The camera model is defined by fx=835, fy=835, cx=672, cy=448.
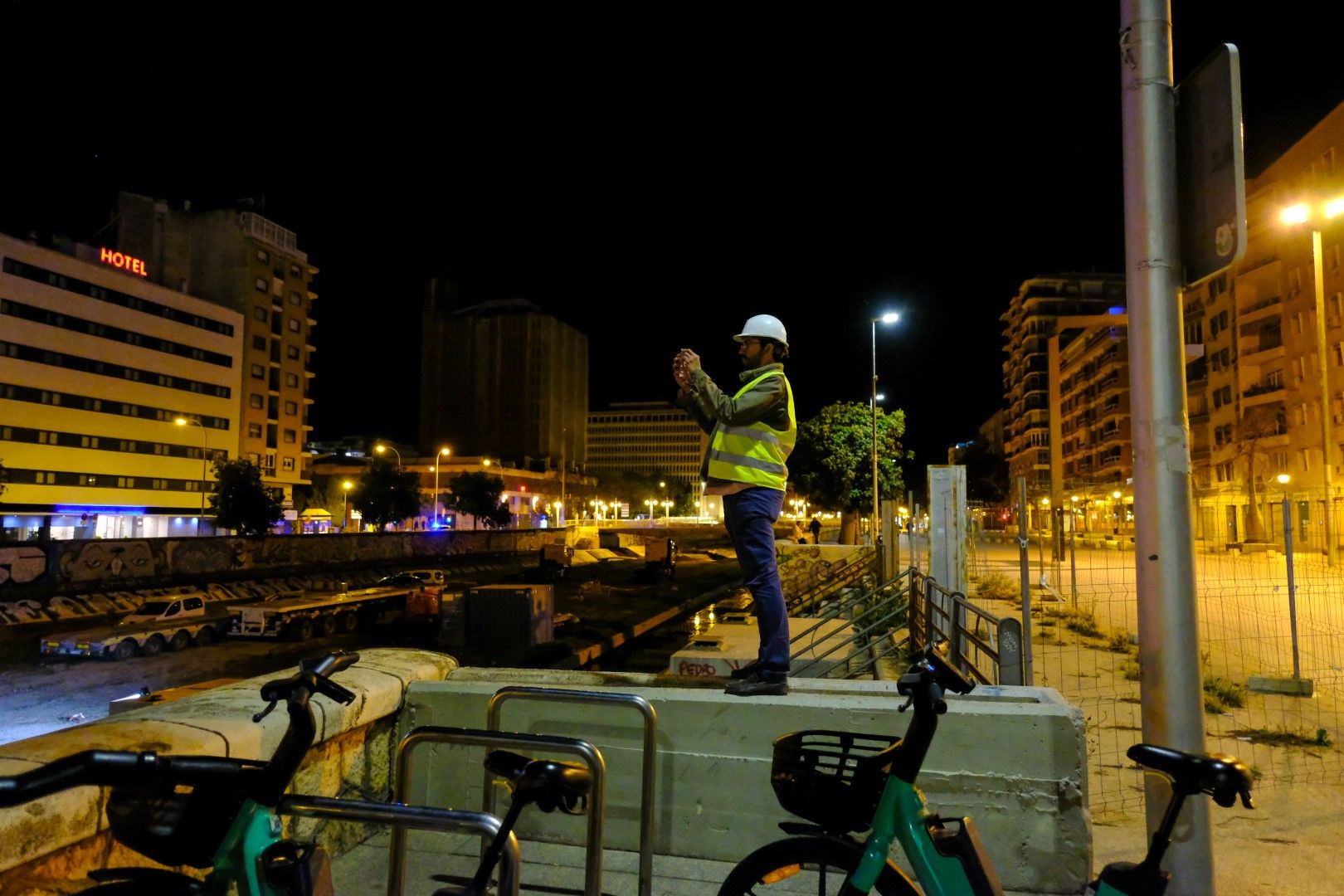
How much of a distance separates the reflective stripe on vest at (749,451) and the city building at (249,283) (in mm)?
77322

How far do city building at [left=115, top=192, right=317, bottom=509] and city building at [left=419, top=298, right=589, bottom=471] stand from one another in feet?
231

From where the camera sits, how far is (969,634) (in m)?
6.22

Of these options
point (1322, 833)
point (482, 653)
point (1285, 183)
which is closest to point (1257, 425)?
point (1285, 183)

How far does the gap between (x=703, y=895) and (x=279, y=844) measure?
194 cm

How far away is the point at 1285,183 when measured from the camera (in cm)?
4747

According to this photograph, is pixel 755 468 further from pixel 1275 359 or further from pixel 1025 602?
pixel 1275 359

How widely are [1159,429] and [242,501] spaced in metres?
55.5

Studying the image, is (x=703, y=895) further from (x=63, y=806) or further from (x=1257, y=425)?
(x=1257, y=425)

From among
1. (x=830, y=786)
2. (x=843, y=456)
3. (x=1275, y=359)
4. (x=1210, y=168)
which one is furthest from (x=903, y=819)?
(x=1275, y=359)

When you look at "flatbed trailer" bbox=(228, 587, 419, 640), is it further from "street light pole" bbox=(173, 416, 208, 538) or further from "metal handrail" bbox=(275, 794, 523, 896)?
"street light pole" bbox=(173, 416, 208, 538)

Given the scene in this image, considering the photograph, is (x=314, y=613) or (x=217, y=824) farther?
(x=314, y=613)

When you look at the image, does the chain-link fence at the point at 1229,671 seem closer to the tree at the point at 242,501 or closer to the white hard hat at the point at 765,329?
the white hard hat at the point at 765,329

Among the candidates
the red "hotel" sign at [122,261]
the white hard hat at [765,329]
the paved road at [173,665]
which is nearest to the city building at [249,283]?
the red "hotel" sign at [122,261]

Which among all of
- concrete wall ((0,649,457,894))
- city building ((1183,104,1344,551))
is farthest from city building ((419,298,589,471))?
concrete wall ((0,649,457,894))
